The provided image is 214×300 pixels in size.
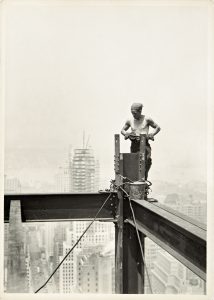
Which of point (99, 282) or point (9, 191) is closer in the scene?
point (99, 282)

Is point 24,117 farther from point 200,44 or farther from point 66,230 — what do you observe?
point 200,44

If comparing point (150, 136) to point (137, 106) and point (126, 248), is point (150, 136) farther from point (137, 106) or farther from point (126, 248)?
point (126, 248)

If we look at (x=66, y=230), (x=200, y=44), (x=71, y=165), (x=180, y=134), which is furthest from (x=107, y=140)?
(x=200, y=44)

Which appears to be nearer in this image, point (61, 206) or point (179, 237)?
point (179, 237)

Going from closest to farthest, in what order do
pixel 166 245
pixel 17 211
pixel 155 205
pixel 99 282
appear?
pixel 166 245 < pixel 99 282 < pixel 155 205 < pixel 17 211

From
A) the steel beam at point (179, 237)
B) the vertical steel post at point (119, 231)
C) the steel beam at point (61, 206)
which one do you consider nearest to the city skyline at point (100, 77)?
the steel beam at point (179, 237)

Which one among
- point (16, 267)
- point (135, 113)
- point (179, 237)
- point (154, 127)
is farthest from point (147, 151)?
point (16, 267)
